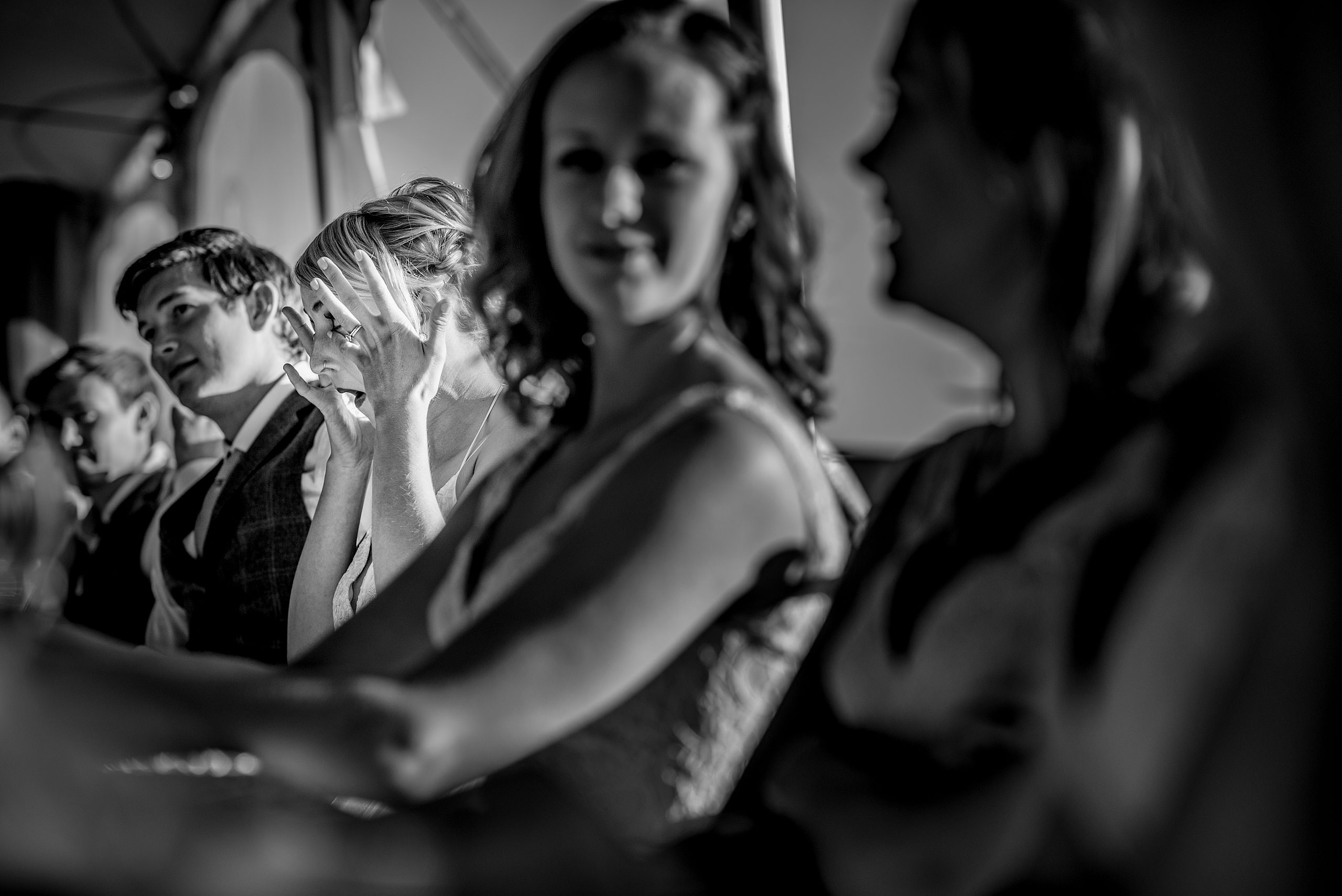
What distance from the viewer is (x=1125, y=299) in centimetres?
72

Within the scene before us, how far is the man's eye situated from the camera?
864 mm

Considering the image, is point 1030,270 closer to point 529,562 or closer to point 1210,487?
point 1210,487

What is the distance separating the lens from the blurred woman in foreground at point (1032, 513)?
62 centimetres

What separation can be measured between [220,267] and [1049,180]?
1.61 meters

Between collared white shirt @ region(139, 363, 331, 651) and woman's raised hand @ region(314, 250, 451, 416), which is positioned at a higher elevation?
woman's raised hand @ region(314, 250, 451, 416)

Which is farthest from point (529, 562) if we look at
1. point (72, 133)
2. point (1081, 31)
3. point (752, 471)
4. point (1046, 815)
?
point (72, 133)

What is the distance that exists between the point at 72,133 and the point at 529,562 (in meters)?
6.80

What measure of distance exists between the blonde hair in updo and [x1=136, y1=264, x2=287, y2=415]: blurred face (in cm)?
35

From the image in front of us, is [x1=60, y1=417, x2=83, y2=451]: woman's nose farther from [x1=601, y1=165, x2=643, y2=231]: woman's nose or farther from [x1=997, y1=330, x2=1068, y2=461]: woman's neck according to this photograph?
[x1=997, y1=330, x2=1068, y2=461]: woman's neck

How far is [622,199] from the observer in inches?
33.0

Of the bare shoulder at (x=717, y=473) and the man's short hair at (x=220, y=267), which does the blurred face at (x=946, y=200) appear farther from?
the man's short hair at (x=220, y=267)

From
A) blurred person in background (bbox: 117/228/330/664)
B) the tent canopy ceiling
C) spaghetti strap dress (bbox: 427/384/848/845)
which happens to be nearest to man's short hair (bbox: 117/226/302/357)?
blurred person in background (bbox: 117/228/330/664)

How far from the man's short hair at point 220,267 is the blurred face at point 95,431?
0.95m

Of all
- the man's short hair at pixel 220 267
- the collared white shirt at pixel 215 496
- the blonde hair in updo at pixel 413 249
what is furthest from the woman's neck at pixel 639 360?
the man's short hair at pixel 220 267
